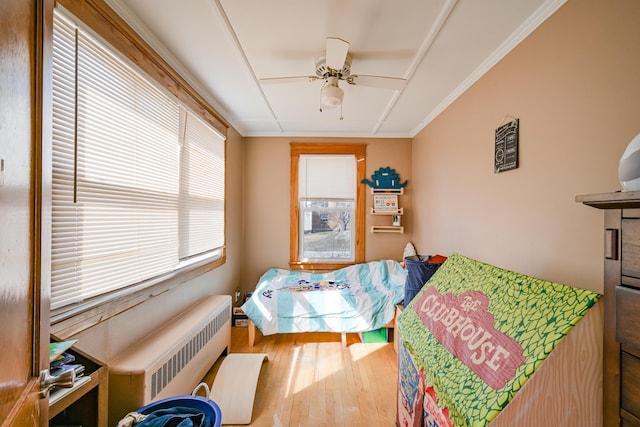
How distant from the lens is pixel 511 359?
98cm

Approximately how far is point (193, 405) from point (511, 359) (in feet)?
4.93

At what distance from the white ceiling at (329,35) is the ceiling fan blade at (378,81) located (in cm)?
14

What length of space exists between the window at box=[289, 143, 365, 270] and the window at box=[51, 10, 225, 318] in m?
1.82

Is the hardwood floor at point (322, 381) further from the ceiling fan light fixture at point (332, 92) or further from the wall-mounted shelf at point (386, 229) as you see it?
the ceiling fan light fixture at point (332, 92)

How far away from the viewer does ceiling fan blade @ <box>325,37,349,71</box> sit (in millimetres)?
1581

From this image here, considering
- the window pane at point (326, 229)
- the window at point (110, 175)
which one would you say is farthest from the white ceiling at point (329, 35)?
the window pane at point (326, 229)

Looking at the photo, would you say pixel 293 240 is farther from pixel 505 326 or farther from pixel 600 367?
pixel 600 367

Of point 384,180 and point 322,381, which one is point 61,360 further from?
point 384,180

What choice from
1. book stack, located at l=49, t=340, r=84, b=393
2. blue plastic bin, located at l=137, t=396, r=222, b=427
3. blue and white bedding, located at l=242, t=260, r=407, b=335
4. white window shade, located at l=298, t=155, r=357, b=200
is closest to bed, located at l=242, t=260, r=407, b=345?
blue and white bedding, located at l=242, t=260, r=407, b=335

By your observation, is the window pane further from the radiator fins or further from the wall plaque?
the wall plaque

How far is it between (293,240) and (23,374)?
10.9 ft

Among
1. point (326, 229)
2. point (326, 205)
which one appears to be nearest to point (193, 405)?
point (326, 229)

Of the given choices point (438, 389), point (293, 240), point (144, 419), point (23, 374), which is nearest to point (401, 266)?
point (293, 240)

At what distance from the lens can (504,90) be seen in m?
1.89
